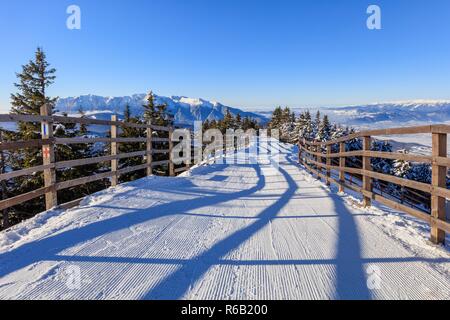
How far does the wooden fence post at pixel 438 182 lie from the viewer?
10.5 ft

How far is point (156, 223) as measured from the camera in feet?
12.9

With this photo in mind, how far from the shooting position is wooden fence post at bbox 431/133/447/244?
3.21 metres

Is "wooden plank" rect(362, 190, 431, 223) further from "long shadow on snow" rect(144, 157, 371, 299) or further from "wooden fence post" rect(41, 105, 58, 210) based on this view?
"wooden fence post" rect(41, 105, 58, 210)

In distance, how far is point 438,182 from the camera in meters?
3.24

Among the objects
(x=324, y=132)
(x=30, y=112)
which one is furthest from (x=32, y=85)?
(x=324, y=132)

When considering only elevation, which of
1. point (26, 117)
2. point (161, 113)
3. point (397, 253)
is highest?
point (161, 113)

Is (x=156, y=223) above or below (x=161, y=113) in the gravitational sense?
below

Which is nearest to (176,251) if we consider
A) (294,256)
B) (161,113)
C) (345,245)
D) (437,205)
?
(294,256)

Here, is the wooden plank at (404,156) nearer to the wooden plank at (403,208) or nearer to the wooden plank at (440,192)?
the wooden plank at (440,192)

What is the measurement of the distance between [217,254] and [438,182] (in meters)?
2.57

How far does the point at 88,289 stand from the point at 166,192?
364cm

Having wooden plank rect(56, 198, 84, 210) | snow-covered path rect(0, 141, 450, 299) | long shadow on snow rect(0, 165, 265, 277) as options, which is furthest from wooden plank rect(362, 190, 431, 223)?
wooden plank rect(56, 198, 84, 210)

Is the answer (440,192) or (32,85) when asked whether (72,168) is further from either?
(440,192)
